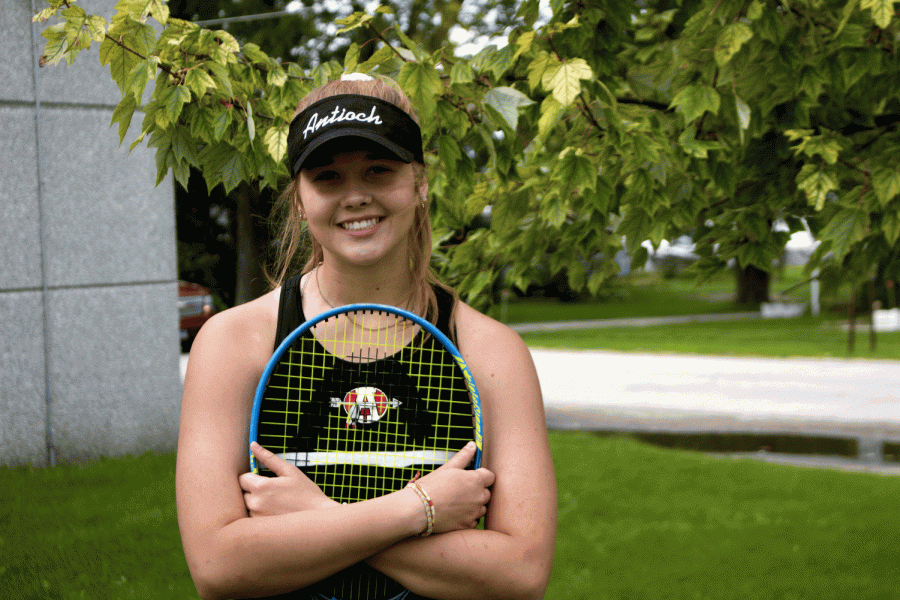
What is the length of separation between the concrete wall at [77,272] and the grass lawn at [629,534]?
14.4 inches

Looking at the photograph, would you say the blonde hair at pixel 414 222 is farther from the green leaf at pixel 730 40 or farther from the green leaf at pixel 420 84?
the green leaf at pixel 730 40

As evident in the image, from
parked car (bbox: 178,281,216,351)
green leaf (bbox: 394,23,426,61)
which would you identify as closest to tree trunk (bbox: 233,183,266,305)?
green leaf (bbox: 394,23,426,61)

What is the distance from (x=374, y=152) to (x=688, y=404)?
11.7 meters

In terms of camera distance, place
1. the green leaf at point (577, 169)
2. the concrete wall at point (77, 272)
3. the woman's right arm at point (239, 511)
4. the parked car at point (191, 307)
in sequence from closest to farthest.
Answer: the woman's right arm at point (239, 511) < the green leaf at point (577, 169) < the concrete wall at point (77, 272) < the parked car at point (191, 307)

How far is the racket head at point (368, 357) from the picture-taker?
1.66 meters

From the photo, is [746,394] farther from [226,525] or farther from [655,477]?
[226,525]

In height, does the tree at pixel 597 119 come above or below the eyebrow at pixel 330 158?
above

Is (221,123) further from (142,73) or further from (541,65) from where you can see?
(541,65)

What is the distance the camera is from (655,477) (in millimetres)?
7500

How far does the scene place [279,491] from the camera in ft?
5.20

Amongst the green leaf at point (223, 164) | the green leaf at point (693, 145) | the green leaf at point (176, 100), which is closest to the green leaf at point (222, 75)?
the green leaf at point (176, 100)

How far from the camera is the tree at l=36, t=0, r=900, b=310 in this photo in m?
2.56

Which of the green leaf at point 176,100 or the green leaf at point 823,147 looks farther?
the green leaf at point 823,147

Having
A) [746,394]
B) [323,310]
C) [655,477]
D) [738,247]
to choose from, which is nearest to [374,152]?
[323,310]
